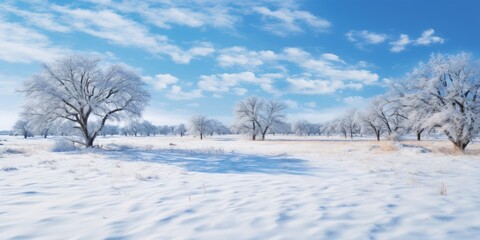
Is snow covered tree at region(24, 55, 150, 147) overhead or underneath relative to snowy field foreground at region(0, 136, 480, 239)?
overhead

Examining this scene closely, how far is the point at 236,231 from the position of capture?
4492mm

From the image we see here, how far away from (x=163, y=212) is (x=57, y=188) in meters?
4.56

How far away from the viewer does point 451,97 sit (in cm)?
2161

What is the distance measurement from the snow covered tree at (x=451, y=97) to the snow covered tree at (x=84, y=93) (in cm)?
2460

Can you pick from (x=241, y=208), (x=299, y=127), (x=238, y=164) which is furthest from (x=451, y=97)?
(x=299, y=127)

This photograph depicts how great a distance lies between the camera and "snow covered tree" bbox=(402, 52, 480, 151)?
20.5 m

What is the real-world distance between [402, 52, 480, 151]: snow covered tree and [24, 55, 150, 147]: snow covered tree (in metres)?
24.6

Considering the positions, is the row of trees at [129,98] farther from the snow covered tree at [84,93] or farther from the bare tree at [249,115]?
the bare tree at [249,115]

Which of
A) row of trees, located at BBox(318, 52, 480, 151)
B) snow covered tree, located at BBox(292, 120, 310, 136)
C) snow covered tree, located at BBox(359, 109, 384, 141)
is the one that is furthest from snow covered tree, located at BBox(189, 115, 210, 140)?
row of trees, located at BBox(318, 52, 480, 151)

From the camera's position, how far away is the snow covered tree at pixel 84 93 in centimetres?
2433

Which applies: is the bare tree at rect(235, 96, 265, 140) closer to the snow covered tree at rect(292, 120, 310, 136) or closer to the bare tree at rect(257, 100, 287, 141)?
the bare tree at rect(257, 100, 287, 141)

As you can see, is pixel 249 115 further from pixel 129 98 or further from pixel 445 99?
pixel 445 99

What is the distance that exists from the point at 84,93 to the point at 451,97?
102 feet

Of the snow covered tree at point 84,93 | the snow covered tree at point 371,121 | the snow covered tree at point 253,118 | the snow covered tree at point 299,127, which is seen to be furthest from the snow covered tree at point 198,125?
the snow covered tree at point 84,93
